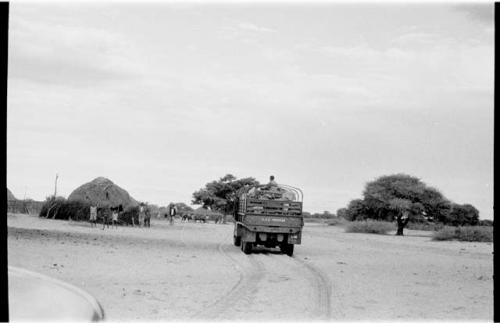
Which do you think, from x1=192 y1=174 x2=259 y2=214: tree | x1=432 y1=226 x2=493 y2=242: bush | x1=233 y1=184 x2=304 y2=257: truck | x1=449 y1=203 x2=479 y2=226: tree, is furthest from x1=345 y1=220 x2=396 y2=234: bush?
x1=192 y1=174 x2=259 y2=214: tree

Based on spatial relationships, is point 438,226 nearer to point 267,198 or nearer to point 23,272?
point 267,198


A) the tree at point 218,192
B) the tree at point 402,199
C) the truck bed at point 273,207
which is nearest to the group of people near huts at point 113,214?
the truck bed at point 273,207

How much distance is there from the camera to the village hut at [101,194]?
122 feet

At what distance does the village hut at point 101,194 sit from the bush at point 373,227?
47.6 ft

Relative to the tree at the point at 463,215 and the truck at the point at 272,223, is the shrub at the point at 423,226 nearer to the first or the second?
the tree at the point at 463,215

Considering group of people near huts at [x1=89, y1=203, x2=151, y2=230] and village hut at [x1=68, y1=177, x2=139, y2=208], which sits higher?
village hut at [x1=68, y1=177, x2=139, y2=208]

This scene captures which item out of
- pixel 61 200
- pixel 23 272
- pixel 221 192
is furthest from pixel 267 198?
pixel 221 192

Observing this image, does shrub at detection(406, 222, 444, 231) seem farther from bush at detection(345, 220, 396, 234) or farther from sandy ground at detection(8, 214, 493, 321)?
sandy ground at detection(8, 214, 493, 321)

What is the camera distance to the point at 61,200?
120ft

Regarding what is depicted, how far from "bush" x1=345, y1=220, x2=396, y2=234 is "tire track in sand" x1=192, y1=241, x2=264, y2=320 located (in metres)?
25.3

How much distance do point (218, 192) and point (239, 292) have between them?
2672 inches

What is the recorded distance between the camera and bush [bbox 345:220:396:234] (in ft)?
124

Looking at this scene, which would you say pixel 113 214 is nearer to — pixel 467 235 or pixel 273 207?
pixel 273 207

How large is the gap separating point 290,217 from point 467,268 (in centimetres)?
497
